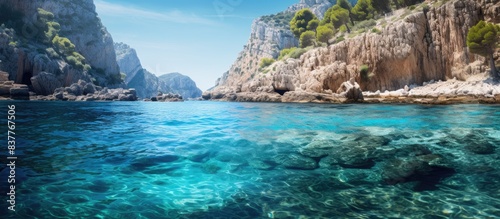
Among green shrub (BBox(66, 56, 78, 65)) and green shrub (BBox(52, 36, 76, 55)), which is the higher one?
green shrub (BBox(52, 36, 76, 55))

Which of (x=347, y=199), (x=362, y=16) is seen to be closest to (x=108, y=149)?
(x=347, y=199)

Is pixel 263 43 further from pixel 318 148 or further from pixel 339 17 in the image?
pixel 318 148

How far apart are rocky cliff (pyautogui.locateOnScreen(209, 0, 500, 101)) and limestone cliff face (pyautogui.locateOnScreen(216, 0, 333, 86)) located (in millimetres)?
97797

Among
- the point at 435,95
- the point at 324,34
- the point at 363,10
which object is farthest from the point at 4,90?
the point at 363,10

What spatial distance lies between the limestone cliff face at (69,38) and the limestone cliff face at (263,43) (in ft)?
231

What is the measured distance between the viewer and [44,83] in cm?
6494

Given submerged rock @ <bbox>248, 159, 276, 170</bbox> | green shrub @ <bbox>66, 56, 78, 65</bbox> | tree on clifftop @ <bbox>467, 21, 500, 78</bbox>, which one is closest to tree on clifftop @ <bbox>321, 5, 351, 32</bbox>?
tree on clifftop @ <bbox>467, 21, 500, 78</bbox>

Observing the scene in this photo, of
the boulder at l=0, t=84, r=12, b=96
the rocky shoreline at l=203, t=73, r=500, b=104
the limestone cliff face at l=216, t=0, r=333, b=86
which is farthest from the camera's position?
the limestone cliff face at l=216, t=0, r=333, b=86

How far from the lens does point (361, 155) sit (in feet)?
30.0

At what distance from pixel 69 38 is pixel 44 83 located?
62.2 m

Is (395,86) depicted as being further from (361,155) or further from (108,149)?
(108,149)

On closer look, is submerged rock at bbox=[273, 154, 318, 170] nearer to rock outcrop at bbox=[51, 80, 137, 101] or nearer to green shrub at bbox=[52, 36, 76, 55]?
rock outcrop at bbox=[51, 80, 137, 101]

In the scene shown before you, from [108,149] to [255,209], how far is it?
23.0ft

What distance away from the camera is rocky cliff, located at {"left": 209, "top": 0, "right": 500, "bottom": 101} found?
138 feet
